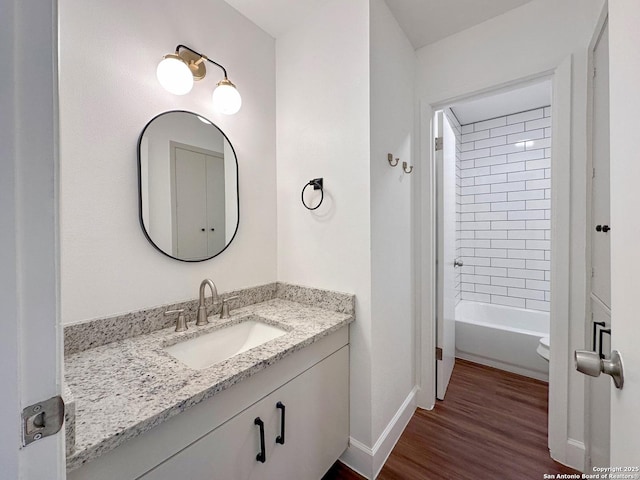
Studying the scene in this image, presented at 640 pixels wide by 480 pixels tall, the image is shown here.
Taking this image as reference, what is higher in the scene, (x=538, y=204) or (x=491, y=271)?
(x=538, y=204)

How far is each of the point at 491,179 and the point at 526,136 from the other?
513mm

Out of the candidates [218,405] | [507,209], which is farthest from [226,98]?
[507,209]

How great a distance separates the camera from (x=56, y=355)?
1.29 feet

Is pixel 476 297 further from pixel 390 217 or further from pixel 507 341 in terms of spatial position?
pixel 390 217

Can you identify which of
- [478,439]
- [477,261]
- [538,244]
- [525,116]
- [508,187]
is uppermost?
[525,116]

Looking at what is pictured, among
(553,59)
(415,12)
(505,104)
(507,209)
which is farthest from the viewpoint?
(507,209)

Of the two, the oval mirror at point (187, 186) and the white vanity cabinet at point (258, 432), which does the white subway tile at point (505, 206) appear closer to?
the white vanity cabinet at point (258, 432)

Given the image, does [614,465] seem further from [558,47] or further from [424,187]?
[558,47]

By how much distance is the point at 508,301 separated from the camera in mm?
2977

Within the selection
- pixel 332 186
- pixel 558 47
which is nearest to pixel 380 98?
pixel 332 186

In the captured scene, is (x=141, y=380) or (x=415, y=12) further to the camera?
(x=415, y=12)

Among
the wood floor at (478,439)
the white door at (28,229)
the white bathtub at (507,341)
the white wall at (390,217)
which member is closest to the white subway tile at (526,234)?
the white bathtub at (507,341)

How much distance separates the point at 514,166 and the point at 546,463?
263 cm

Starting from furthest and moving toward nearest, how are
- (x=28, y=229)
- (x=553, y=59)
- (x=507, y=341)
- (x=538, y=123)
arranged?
(x=538, y=123)
(x=507, y=341)
(x=553, y=59)
(x=28, y=229)
